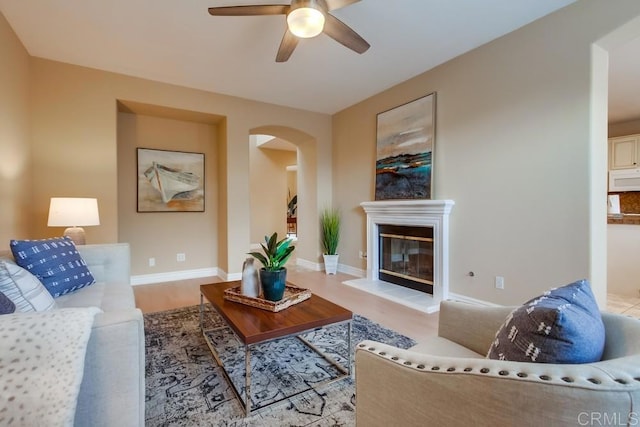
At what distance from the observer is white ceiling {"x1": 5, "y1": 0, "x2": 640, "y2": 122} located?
249 cm

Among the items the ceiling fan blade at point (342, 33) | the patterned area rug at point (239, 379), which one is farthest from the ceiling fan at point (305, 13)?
the patterned area rug at point (239, 379)

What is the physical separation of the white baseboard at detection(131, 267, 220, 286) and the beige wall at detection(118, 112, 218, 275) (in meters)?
0.06

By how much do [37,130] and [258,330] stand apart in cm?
359

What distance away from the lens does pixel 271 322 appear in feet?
5.48

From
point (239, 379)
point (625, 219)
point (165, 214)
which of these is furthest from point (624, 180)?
point (165, 214)

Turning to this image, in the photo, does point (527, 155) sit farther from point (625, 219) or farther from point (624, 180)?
point (624, 180)

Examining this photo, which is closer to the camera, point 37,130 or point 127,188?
point 37,130

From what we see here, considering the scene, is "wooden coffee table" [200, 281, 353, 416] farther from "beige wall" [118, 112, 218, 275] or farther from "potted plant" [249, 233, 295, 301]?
"beige wall" [118, 112, 218, 275]

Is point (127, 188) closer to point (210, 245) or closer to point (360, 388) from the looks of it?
point (210, 245)

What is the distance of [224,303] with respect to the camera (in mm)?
2006

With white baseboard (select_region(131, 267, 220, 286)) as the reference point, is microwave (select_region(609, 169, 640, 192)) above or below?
above

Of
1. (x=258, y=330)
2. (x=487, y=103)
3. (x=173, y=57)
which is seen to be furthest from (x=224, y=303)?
Result: (x=487, y=103)

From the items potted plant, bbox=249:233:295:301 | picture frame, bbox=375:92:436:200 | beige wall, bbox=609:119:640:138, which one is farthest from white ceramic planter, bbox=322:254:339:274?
beige wall, bbox=609:119:640:138

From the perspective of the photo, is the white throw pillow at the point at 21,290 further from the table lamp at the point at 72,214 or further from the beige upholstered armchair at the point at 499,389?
the table lamp at the point at 72,214
